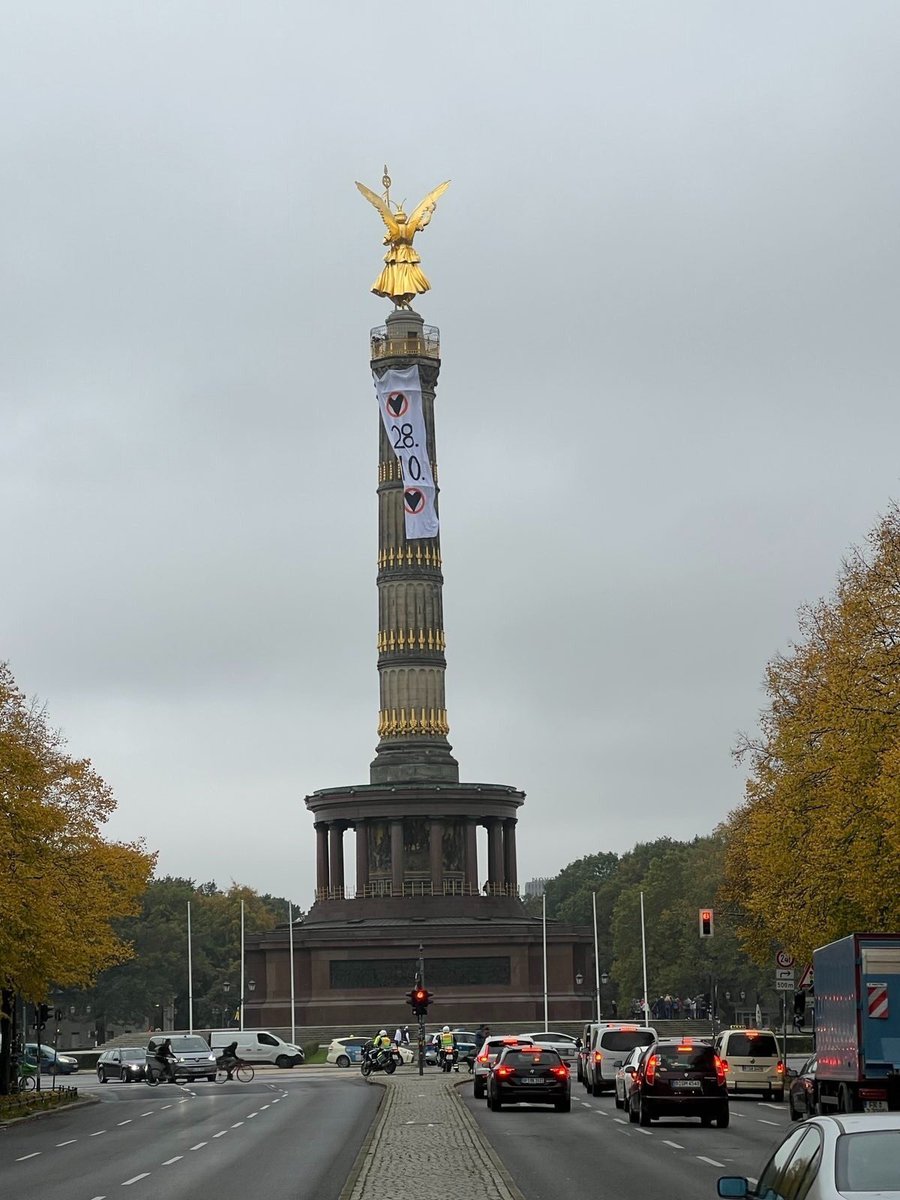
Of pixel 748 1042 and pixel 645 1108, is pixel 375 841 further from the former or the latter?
pixel 645 1108

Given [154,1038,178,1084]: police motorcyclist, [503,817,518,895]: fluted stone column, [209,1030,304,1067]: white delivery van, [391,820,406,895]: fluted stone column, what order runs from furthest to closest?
[503,817,518,895]: fluted stone column → [391,820,406,895]: fluted stone column → [209,1030,304,1067]: white delivery van → [154,1038,178,1084]: police motorcyclist

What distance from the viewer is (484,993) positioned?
9531cm

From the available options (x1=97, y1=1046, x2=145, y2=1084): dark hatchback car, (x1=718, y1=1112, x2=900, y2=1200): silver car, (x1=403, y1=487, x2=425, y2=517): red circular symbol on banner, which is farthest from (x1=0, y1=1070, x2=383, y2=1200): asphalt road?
(x1=403, y1=487, x2=425, y2=517): red circular symbol on banner

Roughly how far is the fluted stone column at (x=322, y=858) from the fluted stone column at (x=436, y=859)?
20.2ft

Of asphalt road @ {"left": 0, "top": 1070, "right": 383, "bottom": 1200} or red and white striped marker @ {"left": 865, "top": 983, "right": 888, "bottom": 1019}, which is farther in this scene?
red and white striped marker @ {"left": 865, "top": 983, "right": 888, "bottom": 1019}

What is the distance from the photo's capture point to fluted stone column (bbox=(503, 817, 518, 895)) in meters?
101

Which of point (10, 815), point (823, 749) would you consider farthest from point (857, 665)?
point (10, 815)

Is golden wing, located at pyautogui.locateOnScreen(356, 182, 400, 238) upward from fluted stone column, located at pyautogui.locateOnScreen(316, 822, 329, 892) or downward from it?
upward

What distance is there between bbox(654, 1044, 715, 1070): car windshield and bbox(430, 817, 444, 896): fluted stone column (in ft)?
198

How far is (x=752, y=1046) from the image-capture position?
50.8 metres

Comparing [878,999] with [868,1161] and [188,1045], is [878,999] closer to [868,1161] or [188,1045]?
[868,1161]

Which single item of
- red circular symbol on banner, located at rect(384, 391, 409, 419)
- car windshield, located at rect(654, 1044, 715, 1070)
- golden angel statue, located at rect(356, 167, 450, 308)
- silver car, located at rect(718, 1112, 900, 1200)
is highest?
golden angel statue, located at rect(356, 167, 450, 308)

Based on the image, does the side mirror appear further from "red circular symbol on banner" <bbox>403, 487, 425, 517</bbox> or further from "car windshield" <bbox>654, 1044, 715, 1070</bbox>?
"red circular symbol on banner" <bbox>403, 487, 425, 517</bbox>

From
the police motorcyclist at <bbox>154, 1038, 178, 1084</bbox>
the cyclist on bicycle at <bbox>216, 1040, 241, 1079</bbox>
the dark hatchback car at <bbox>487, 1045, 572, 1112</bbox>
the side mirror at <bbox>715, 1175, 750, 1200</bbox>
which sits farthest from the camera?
the cyclist on bicycle at <bbox>216, 1040, 241, 1079</bbox>
